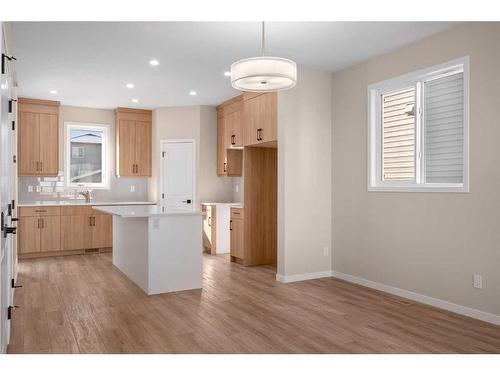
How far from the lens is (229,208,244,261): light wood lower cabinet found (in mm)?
6031

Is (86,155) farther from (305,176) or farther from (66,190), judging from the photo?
(305,176)

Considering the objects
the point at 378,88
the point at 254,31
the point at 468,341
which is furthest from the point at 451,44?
the point at 468,341

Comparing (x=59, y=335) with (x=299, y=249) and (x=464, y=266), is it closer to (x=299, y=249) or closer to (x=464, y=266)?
(x=299, y=249)

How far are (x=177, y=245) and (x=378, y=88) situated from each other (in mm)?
2924

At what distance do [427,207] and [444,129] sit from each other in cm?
79

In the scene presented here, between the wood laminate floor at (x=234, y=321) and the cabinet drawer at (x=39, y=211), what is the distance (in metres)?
1.83

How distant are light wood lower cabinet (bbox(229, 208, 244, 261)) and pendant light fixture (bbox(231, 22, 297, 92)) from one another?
300cm

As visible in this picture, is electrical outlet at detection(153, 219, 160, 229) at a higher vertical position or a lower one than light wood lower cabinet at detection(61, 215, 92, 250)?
higher

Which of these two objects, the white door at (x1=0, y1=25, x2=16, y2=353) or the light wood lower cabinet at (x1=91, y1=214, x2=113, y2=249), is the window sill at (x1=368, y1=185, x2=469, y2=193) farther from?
the light wood lower cabinet at (x1=91, y1=214, x2=113, y2=249)

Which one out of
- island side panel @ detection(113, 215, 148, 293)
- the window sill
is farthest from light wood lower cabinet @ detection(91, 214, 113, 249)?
the window sill

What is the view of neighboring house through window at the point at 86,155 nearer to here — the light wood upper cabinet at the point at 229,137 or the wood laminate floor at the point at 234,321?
the light wood upper cabinet at the point at 229,137

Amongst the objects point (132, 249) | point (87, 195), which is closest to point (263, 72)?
point (132, 249)

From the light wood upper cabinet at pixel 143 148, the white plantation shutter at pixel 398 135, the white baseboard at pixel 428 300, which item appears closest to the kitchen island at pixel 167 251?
the white baseboard at pixel 428 300

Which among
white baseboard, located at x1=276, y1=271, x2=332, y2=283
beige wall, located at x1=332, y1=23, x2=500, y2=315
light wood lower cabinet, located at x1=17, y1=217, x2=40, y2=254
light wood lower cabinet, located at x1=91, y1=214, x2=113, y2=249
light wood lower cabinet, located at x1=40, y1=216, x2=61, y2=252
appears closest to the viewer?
beige wall, located at x1=332, y1=23, x2=500, y2=315
